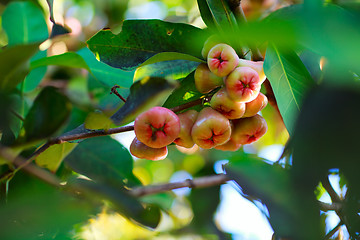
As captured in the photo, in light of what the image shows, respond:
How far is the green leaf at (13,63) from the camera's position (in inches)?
25.8

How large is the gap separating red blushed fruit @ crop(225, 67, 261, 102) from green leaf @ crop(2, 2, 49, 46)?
0.50m

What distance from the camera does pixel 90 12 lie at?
2410mm

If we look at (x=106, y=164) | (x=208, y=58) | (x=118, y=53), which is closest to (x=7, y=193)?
(x=106, y=164)

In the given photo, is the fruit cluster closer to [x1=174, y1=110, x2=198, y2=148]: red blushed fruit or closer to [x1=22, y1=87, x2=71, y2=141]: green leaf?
[x1=174, y1=110, x2=198, y2=148]: red blushed fruit

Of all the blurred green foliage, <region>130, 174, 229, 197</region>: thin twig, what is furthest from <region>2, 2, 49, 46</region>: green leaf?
<region>130, 174, 229, 197</region>: thin twig

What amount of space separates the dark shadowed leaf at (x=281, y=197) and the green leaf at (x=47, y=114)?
28cm

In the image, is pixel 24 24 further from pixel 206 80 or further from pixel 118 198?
pixel 118 198

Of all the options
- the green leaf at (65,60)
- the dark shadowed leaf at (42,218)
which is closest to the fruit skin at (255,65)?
the green leaf at (65,60)

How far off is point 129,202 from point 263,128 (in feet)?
1.47

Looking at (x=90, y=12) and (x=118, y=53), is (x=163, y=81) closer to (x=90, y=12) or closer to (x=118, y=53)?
(x=118, y=53)

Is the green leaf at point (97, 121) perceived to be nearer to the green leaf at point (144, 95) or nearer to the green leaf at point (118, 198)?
the green leaf at point (144, 95)

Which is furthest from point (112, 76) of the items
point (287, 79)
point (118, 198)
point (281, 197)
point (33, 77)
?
point (281, 197)

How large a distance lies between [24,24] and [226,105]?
587mm

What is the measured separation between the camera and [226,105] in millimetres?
856
